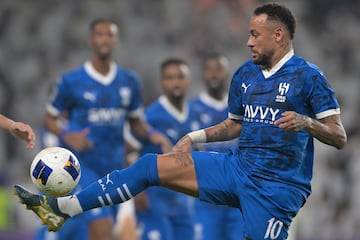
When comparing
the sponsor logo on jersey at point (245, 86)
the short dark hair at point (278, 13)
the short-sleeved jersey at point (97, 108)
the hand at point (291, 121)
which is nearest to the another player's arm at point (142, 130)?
the short-sleeved jersey at point (97, 108)

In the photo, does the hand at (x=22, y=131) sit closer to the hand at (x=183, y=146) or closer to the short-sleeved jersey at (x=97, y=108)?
the hand at (x=183, y=146)

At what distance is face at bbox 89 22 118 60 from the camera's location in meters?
9.42

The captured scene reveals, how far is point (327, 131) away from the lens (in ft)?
21.0

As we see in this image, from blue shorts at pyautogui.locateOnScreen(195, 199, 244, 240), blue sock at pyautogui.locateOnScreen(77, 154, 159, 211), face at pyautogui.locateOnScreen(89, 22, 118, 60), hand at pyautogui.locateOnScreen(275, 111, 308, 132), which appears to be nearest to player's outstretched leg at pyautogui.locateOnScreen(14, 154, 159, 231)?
blue sock at pyautogui.locateOnScreen(77, 154, 159, 211)

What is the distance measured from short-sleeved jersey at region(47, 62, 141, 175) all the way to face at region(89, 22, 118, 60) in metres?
0.18

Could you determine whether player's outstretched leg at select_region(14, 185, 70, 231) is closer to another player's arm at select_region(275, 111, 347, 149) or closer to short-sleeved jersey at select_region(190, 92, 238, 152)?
another player's arm at select_region(275, 111, 347, 149)

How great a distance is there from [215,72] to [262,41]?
3670mm

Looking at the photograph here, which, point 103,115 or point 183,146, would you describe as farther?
point 103,115

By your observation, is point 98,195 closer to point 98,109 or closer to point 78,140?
point 78,140

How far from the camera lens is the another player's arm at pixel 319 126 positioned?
19.8 ft

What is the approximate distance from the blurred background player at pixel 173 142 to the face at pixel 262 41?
337 cm

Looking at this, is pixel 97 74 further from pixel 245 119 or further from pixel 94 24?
pixel 245 119

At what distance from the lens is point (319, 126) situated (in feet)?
20.7

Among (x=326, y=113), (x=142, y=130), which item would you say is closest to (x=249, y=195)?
(x=326, y=113)
